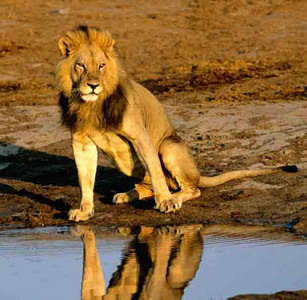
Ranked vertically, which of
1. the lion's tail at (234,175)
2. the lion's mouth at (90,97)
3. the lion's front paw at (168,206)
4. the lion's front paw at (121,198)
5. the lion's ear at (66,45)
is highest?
the lion's ear at (66,45)

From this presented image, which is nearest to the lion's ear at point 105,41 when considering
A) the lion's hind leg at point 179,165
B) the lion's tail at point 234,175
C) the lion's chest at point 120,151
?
the lion's chest at point 120,151

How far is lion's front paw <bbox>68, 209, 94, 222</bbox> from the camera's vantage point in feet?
27.1

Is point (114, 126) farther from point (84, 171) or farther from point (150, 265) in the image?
point (150, 265)

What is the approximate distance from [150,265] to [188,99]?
19.4 feet

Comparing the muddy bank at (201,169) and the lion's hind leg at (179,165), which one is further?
the lion's hind leg at (179,165)

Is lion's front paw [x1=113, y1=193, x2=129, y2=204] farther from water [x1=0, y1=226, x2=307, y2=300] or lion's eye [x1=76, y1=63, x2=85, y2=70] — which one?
lion's eye [x1=76, y1=63, x2=85, y2=70]

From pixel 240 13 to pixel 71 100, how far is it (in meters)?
8.90

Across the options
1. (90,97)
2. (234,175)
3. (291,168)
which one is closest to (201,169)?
(234,175)

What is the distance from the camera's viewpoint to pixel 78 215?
8.28 m

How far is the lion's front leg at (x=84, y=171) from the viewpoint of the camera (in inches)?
326

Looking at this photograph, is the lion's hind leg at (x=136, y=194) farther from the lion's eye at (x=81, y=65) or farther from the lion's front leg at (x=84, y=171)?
the lion's eye at (x=81, y=65)

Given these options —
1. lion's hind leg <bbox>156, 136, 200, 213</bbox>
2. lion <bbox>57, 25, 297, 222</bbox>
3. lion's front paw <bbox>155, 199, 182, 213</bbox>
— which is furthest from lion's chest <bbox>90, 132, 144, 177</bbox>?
lion's front paw <bbox>155, 199, 182, 213</bbox>

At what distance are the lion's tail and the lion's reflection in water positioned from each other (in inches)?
43.9

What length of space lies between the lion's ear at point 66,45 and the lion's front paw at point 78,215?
48.1 inches
